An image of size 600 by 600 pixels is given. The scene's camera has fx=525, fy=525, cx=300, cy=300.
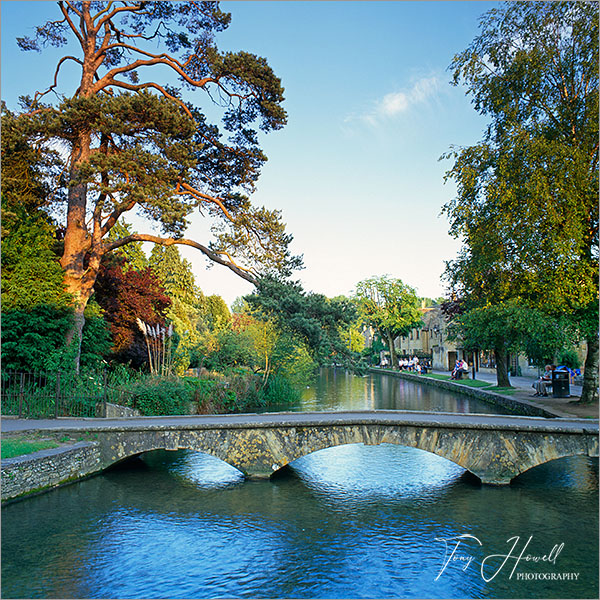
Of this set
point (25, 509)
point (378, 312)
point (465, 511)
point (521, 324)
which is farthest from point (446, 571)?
point (378, 312)

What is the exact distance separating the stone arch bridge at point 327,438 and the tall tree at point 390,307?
157 ft

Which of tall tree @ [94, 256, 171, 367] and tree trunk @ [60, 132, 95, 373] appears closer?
tree trunk @ [60, 132, 95, 373]

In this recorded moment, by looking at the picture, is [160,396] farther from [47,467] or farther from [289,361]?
[289,361]

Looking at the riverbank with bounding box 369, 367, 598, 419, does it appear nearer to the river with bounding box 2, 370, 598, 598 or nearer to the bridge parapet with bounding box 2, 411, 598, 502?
the river with bounding box 2, 370, 598, 598

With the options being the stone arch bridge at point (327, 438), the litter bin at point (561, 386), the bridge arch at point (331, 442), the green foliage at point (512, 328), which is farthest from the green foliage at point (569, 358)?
the bridge arch at point (331, 442)

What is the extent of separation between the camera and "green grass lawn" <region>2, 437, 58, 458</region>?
1157 cm

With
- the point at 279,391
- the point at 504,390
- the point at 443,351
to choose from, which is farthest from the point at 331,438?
the point at 443,351

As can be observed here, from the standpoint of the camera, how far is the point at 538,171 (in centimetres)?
1711

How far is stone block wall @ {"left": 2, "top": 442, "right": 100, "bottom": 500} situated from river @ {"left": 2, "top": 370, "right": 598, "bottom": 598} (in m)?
0.32

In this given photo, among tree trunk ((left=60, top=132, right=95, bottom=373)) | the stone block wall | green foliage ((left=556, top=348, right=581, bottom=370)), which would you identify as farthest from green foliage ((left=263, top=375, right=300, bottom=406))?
green foliage ((left=556, top=348, right=581, bottom=370))

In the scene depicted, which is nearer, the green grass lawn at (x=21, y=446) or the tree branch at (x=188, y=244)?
the green grass lawn at (x=21, y=446)

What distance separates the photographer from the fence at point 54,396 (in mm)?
15791

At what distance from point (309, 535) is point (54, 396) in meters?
10.0

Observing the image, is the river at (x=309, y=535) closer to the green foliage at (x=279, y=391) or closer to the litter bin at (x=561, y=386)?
the litter bin at (x=561, y=386)
